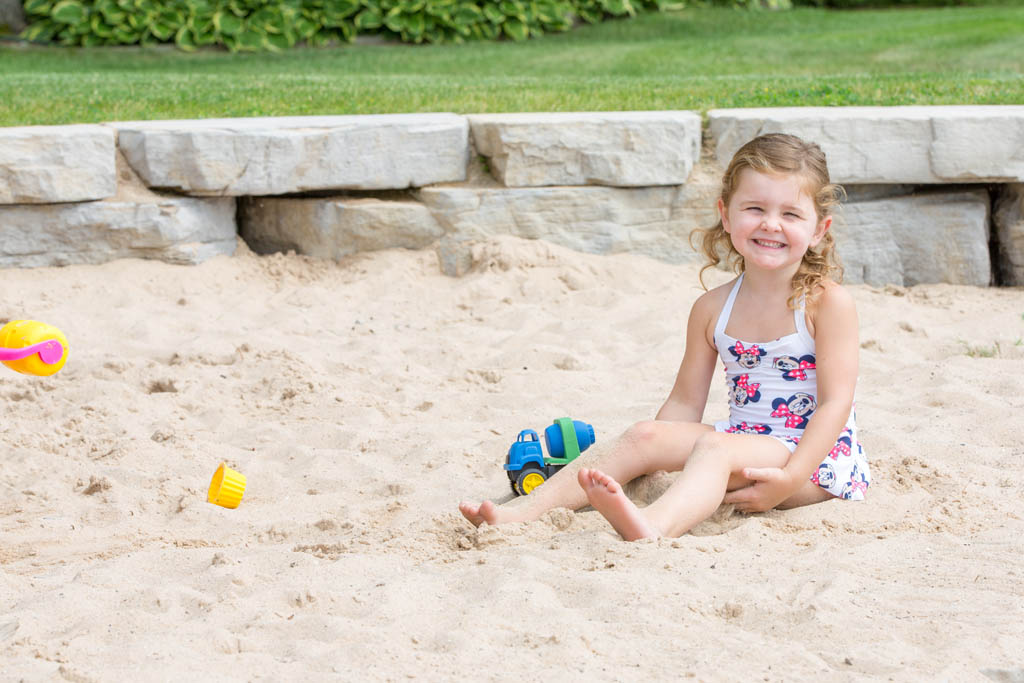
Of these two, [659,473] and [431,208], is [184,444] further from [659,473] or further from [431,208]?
[431,208]

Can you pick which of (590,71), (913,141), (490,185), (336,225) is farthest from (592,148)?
(590,71)

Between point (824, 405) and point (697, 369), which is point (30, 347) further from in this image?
point (824, 405)

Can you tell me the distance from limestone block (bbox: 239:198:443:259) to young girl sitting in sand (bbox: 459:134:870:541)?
220 centimetres

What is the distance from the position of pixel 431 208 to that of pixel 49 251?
155 centimetres

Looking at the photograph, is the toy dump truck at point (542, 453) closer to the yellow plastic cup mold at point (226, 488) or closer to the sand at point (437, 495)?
the sand at point (437, 495)

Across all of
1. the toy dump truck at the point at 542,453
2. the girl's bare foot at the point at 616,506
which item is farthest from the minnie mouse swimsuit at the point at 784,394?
the girl's bare foot at the point at 616,506

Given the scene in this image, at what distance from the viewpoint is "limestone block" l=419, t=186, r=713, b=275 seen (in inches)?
190

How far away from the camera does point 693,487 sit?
2.44m

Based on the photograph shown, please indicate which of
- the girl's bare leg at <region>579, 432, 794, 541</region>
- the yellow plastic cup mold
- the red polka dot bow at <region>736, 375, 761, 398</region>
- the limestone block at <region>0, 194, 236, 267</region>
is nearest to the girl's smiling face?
the red polka dot bow at <region>736, 375, 761, 398</region>

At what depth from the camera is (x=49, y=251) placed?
455 centimetres

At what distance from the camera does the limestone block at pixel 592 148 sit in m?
4.71

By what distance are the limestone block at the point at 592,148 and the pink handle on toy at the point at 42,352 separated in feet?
8.33

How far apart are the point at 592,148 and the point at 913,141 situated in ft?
4.33

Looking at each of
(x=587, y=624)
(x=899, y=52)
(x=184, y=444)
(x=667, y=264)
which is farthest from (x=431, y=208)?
(x=899, y=52)
